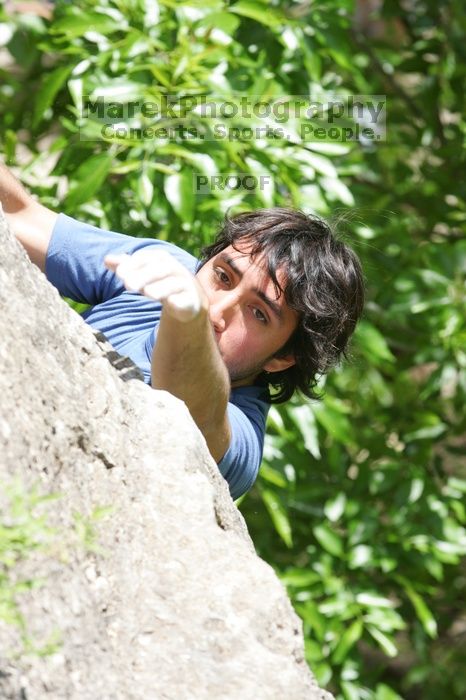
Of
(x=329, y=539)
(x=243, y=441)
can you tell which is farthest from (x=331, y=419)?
(x=243, y=441)

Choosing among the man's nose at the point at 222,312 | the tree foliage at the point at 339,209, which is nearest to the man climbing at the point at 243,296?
the man's nose at the point at 222,312

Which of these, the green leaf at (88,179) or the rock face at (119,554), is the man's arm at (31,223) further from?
the green leaf at (88,179)

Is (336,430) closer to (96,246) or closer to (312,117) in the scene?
(312,117)

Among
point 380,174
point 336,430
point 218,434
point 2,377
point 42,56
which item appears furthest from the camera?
point 380,174

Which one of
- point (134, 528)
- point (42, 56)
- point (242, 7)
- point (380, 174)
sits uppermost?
point (134, 528)

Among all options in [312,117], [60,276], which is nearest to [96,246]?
[60,276]

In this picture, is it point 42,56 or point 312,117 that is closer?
point 312,117

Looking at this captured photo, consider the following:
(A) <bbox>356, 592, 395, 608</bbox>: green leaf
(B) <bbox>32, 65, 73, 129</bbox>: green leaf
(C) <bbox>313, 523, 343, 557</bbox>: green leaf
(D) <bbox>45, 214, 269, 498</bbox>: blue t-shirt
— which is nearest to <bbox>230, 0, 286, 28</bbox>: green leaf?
(B) <bbox>32, 65, 73, 129</bbox>: green leaf

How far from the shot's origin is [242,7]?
2820 mm

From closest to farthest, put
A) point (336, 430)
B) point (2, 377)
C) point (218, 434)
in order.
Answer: point (2, 377) → point (218, 434) → point (336, 430)

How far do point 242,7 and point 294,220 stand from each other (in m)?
1.05

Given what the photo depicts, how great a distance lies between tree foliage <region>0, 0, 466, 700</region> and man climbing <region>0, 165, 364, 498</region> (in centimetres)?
47

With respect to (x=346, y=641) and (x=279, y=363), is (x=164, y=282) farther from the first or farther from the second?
(x=346, y=641)

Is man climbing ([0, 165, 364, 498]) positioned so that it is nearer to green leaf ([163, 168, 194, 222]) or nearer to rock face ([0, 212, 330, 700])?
rock face ([0, 212, 330, 700])
